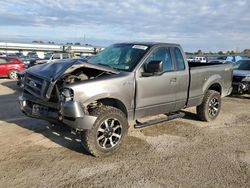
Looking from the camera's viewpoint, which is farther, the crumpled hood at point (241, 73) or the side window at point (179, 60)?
the crumpled hood at point (241, 73)

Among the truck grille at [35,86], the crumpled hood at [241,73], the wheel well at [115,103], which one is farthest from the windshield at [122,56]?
the crumpled hood at [241,73]

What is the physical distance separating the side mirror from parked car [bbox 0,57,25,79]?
1505 cm

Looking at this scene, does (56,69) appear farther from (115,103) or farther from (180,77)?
(180,77)

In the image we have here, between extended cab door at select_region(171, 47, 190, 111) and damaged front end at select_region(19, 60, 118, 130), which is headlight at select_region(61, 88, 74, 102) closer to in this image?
damaged front end at select_region(19, 60, 118, 130)

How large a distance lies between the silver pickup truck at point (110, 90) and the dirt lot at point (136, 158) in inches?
16.3

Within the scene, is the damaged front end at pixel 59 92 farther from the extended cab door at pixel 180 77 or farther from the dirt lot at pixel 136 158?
the extended cab door at pixel 180 77

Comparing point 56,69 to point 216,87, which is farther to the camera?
point 216,87

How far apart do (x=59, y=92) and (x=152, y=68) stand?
5.79 feet

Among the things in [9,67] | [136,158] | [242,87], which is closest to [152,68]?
[136,158]

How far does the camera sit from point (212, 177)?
14.5 ft

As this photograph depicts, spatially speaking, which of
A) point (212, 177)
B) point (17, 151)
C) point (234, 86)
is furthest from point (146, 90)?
point (234, 86)

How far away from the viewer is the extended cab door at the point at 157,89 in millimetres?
5719

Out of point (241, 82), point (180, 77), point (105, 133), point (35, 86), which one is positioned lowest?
point (105, 133)

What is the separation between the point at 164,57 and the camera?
21.1ft
